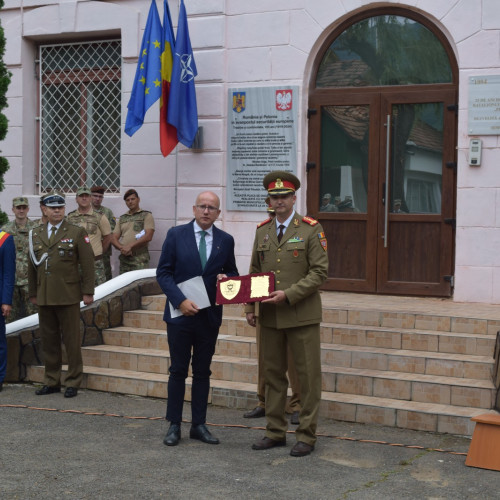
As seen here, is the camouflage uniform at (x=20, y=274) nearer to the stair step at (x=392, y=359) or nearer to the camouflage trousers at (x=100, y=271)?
the camouflage trousers at (x=100, y=271)

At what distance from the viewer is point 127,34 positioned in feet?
38.0

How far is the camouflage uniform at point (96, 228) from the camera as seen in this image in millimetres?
10734

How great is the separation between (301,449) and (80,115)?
725cm

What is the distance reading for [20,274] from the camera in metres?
10.5

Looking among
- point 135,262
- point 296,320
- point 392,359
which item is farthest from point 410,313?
point 135,262

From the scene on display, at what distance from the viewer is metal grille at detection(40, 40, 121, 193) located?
12.0 metres

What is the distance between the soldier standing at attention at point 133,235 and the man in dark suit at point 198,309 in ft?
14.2

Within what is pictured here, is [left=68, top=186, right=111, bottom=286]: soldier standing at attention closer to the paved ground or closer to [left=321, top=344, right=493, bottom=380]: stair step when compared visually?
the paved ground

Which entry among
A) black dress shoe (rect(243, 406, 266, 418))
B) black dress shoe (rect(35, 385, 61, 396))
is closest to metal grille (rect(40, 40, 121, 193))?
black dress shoe (rect(35, 385, 61, 396))

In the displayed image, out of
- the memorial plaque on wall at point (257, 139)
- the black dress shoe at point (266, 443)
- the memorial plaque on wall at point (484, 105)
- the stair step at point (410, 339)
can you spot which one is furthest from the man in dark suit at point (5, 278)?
the memorial plaque on wall at point (484, 105)

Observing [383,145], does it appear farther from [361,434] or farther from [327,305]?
[361,434]

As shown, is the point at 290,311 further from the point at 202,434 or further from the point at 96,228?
the point at 96,228

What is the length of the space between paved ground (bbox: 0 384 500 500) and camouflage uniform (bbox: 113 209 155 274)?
11.6 ft

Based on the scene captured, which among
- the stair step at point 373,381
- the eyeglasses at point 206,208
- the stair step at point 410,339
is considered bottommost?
the stair step at point 373,381
